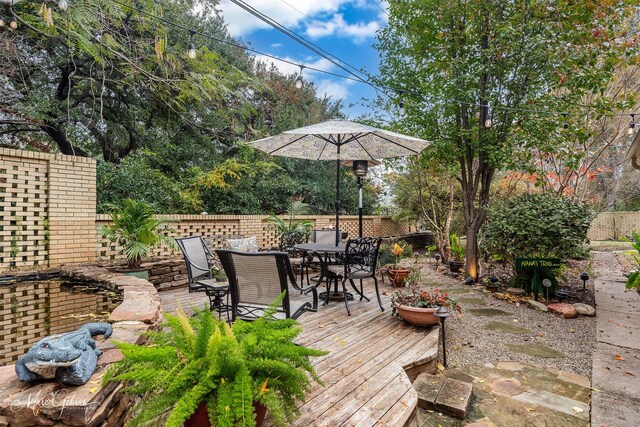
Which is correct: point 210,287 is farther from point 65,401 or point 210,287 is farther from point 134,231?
point 134,231

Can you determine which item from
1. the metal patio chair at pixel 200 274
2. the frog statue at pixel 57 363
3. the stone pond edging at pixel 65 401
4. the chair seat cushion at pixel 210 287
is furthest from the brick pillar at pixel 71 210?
the frog statue at pixel 57 363

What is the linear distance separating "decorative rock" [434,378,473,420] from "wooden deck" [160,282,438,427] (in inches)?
11.0

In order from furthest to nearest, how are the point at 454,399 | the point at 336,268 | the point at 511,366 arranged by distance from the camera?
the point at 336,268 < the point at 511,366 < the point at 454,399

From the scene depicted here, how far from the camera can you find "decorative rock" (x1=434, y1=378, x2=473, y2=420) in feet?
7.43

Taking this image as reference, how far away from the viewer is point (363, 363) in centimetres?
258

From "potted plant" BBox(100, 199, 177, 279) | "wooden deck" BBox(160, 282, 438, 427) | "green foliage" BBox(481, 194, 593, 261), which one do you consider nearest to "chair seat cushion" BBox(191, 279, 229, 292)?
"wooden deck" BBox(160, 282, 438, 427)

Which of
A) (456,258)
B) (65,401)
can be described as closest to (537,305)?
(456,258)

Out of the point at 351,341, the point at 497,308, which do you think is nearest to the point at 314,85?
the point at 497,308

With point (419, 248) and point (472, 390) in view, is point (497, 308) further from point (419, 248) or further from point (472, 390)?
point (419, 248)

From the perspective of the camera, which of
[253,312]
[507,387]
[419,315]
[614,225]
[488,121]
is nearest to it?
[253,312]

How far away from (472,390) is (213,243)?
5149 mm

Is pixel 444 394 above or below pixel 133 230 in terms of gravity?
below

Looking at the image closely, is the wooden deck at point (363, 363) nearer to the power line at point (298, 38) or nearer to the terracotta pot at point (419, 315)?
the terracotta pot at point (419, 315)

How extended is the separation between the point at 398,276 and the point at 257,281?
12.2 ft
